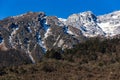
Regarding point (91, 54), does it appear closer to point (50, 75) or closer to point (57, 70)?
point (57, 70)

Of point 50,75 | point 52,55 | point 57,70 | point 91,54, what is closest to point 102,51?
point 91,54

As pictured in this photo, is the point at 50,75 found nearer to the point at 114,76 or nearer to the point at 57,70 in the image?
the point at 57,70

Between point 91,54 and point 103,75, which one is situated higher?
point 91,54

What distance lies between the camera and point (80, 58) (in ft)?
311

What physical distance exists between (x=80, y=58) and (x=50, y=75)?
113ft

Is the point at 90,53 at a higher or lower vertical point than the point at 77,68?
higher

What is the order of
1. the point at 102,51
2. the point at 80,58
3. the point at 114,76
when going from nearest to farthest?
the point at 114,76, the point at 80,58, the point at 102,51

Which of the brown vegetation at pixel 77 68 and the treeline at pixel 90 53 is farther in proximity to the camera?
the treeline at pixel 90 53

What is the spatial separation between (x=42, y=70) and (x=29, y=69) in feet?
8.00

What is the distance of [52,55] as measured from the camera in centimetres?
9944

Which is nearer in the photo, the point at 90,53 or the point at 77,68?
the point at 77,68

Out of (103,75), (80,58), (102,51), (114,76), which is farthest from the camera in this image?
(102,51)

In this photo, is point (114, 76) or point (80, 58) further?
point (80, 58)

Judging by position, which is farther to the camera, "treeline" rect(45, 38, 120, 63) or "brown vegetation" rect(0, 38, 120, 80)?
"treeline" rect(45, 38, 120, 63)
